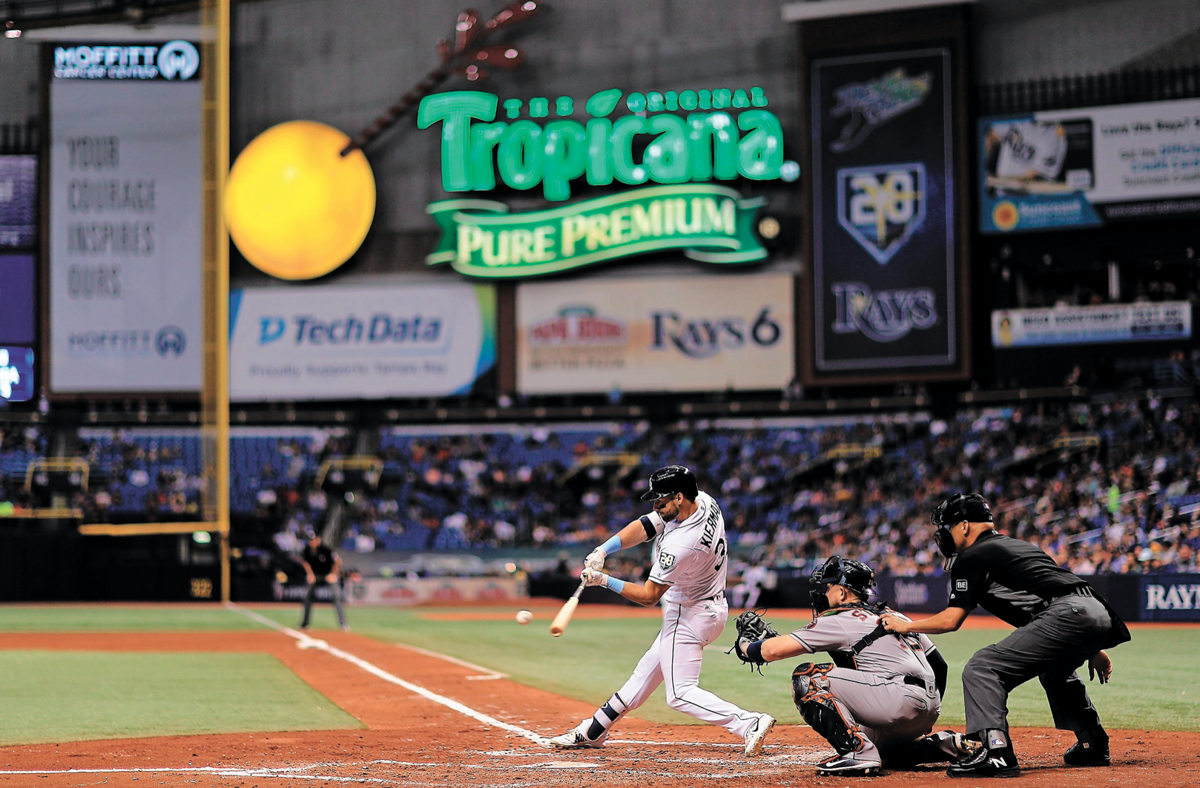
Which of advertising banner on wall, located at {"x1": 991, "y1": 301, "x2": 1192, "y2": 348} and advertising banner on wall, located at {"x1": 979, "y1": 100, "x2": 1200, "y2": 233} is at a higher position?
advertising banner on wall, located at {"x1": 979, "y1": 100, "x2": 1200, "y2": 233}

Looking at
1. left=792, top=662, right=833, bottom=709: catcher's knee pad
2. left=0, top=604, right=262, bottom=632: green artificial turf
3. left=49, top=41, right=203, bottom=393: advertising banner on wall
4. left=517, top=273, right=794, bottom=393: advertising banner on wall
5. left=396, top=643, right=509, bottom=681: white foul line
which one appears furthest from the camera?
left=49, top=41, right=203, bottom=393: advertising banner on wall

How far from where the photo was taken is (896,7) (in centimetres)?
4003

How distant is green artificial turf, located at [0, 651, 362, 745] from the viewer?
11641 millimetres

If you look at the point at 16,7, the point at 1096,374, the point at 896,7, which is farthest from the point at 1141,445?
the point at 16,7

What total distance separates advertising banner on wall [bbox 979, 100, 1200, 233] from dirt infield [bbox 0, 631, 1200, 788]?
30.1 meters

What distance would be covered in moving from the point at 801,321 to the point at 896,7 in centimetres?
1031

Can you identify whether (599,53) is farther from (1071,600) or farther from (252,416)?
(1071,600)

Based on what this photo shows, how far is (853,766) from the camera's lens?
788 centimetres

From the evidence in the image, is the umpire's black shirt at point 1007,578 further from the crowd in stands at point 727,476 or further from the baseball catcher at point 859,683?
the crowd in stands at point 727,476

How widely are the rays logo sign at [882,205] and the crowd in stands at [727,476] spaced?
5771mm

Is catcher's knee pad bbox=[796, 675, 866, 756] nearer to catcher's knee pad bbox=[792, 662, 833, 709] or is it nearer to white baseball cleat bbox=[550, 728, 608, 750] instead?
catcher's knee pad bbox=[792, 662, 833, 709]

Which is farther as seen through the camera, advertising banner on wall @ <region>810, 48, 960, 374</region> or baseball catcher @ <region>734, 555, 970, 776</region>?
advertising banner on wall @ <region>810, 48, 960, 374</region>

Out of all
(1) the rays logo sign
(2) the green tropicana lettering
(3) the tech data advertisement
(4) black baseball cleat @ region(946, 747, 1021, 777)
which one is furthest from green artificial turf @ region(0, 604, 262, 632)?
(1) the rays logo sign

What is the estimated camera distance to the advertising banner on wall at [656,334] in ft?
139
